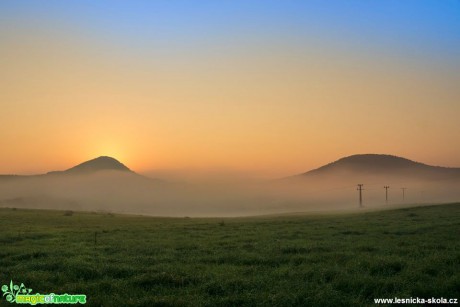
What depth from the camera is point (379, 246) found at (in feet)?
86.4

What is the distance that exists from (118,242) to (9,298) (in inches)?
648

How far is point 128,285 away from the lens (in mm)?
16375

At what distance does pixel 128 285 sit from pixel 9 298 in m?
4.16

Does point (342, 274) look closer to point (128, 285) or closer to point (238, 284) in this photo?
point (238, 284)

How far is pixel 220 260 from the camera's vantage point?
72.4 feet

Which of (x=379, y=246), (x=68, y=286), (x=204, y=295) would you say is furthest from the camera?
(x=379, y=246)

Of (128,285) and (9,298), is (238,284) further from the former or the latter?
(9,298)

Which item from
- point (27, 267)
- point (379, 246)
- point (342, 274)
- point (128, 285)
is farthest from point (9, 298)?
point (379, 246)

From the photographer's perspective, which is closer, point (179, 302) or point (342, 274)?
point (179, 302)

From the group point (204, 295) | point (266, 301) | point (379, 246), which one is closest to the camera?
point (266, 301)

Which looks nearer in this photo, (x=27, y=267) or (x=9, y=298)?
(x=9, y=298)

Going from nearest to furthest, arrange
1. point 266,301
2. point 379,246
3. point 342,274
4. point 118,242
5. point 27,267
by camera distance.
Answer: point 266,301
point 342,274
point 27,267
point 379,246
point 118,242

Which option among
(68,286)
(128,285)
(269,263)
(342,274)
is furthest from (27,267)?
(342,274)

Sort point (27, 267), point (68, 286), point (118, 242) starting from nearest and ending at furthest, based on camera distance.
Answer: point (68, 286) < point (27, 267) < point (118, 242)
